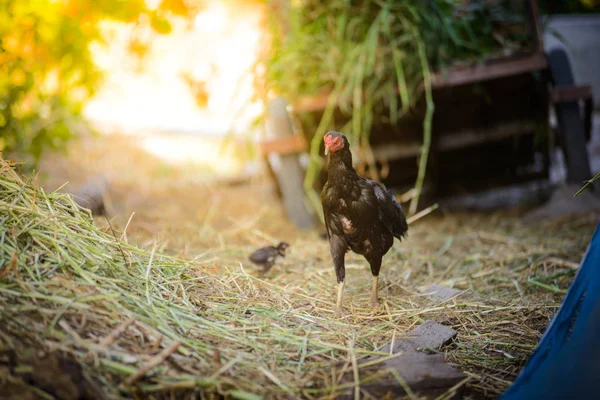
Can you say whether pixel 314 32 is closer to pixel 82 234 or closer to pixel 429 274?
pixel 429 274

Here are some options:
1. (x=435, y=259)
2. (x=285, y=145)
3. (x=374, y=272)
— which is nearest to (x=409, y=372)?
(x=374, y=272)

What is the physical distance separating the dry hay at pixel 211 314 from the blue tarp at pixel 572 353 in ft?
0.71

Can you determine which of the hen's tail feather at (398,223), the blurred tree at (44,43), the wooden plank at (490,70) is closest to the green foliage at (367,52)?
the wooden plank at (490,70)

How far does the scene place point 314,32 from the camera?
4.08m

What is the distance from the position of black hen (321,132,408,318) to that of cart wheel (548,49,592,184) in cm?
248

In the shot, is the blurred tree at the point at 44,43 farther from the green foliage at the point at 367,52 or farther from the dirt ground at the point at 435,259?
the green foliage at the point at 367,52

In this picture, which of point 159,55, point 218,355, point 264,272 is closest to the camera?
point 218,355

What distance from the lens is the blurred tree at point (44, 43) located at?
4.73 meters

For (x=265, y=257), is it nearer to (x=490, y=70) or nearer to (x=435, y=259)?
(x=435, y=259)

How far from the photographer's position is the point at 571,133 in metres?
4.08

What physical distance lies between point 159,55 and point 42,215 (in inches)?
253

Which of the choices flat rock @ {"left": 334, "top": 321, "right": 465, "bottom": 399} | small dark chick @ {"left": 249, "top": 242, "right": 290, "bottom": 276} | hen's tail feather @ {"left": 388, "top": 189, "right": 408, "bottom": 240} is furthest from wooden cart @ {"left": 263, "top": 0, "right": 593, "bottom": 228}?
flat rock @ {"left": 334, "top": 321, "right": 465, "bottom": 399}

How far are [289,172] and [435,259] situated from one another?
1733 millimetres

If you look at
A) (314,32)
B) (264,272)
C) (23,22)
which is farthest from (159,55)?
(264,272)
